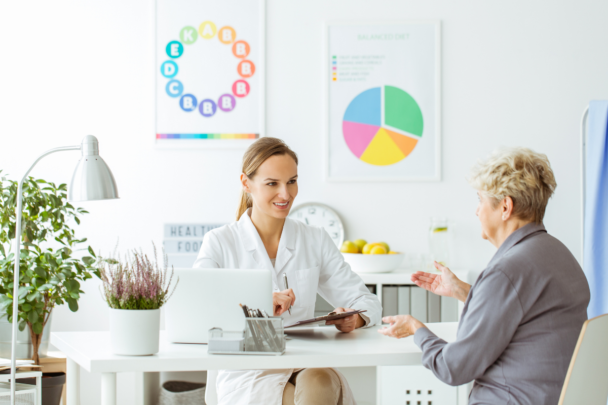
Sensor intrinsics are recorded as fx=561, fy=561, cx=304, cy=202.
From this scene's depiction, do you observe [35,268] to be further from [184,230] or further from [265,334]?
[265,334]

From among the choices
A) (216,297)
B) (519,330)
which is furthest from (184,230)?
(519,330)

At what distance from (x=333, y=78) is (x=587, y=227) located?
1494 millimetres

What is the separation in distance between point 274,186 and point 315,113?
1237 mm

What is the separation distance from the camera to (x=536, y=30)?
310cm

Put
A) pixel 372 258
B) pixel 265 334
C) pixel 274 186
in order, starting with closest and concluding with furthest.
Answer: pixel 265 334
pixel 274 186
pixel 372 258

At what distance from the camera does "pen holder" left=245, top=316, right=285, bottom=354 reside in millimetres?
1331

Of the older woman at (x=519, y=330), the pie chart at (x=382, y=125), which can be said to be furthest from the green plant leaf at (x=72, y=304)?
the older woman at (x=519, y=330)

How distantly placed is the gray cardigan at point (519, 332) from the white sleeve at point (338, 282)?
602 millimetres

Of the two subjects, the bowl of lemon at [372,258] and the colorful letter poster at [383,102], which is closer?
the bowl of lemon at [372,258]

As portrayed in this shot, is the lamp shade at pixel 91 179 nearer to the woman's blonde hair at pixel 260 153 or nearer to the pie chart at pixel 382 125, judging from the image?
the woman's blonde hair at pixel 260 153

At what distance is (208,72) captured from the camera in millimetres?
3129

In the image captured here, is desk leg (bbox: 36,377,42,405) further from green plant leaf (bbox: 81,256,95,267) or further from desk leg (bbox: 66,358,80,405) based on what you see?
desk leg (bbox: 66,358,80,405)

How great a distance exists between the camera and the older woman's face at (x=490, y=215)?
1.43 metres

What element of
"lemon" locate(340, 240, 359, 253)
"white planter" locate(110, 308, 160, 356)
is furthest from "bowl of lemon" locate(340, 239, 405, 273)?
"white planter" locate(110, 308, 160, 356)
